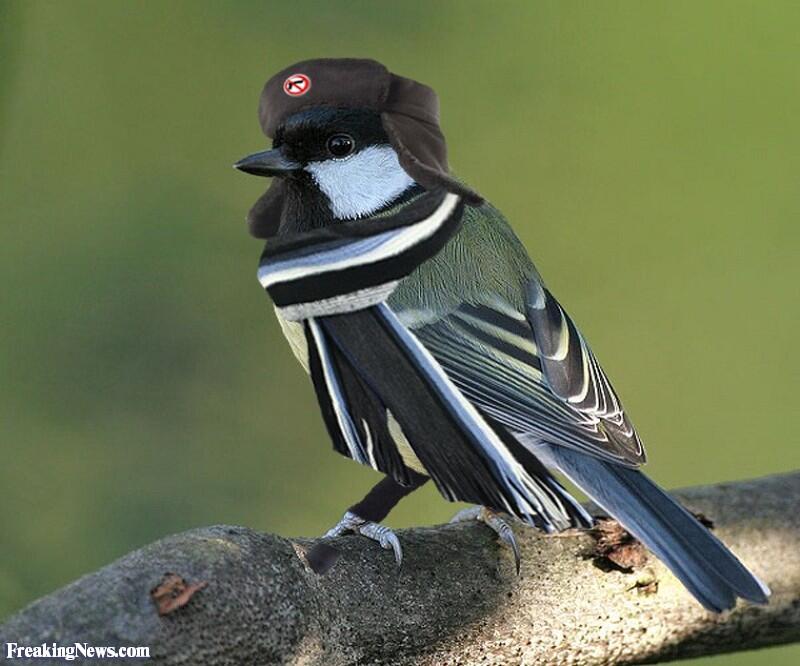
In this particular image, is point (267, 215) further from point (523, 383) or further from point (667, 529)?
point (667, 529)

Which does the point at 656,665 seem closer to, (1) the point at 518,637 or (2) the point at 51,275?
→ (1) the point at 518,637

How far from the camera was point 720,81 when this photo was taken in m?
2.35

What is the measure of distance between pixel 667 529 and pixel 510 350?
0.21 metres

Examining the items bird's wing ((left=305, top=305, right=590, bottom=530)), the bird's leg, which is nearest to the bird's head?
bird's wing ((left=305, top=305, right=590, bottom=530))

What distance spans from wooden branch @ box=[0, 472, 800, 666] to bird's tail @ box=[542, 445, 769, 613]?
177 mm

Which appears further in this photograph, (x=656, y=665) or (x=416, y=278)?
(x=656, y=665)

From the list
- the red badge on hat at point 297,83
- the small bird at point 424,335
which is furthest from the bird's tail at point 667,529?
the red badge on hat at point 297,83

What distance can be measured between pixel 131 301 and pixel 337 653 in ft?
3.91

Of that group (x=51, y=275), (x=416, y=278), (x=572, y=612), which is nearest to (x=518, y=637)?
(x=572, y=612)

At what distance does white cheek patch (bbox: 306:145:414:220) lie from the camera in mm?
1181

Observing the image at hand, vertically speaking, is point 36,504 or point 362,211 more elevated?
point 362,211

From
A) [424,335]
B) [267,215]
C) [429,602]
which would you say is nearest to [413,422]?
[424,335]

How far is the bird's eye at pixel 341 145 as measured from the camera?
3.91 ft

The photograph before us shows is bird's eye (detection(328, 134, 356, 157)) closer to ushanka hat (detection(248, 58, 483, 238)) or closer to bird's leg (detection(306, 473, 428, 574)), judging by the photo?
ushanka hat (detection(248, 58, 483, 238))
